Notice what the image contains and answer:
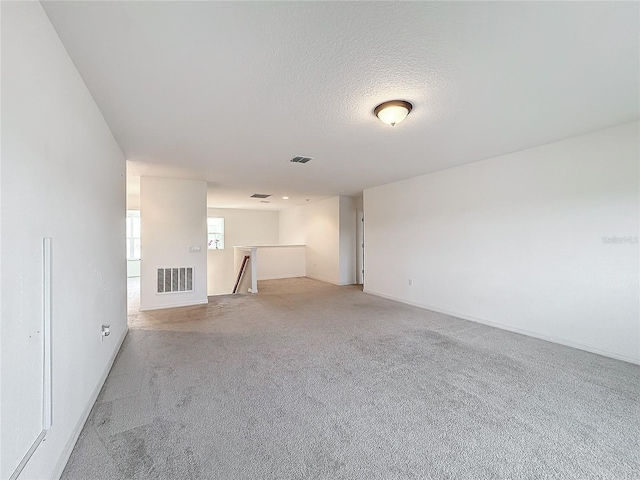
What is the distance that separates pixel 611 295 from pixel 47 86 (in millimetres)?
5000

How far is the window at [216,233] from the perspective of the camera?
10.3 meters

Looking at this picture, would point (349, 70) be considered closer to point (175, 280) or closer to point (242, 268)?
point (175, 280)

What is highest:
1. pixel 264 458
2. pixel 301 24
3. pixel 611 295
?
pixel 301 24

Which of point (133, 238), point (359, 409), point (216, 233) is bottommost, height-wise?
point (359, 409)

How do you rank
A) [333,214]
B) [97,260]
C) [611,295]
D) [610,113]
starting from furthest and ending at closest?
[333,214], [611,295], [610,113], [97,260]

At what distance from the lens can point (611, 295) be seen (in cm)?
294

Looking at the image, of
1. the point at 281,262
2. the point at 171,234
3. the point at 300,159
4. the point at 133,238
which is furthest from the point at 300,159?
the point at 133,238

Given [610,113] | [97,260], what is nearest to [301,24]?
[97,260]

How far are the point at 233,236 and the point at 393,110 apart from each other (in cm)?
918

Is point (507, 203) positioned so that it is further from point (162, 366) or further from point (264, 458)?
point (162, 366)

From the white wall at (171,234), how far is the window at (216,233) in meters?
5.16

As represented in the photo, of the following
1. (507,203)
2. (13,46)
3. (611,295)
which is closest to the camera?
(13,46)

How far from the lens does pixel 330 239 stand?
7.76m

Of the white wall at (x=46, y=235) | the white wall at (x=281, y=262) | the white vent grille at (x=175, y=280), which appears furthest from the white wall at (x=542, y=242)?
the white wall at (x=46, y=235)
